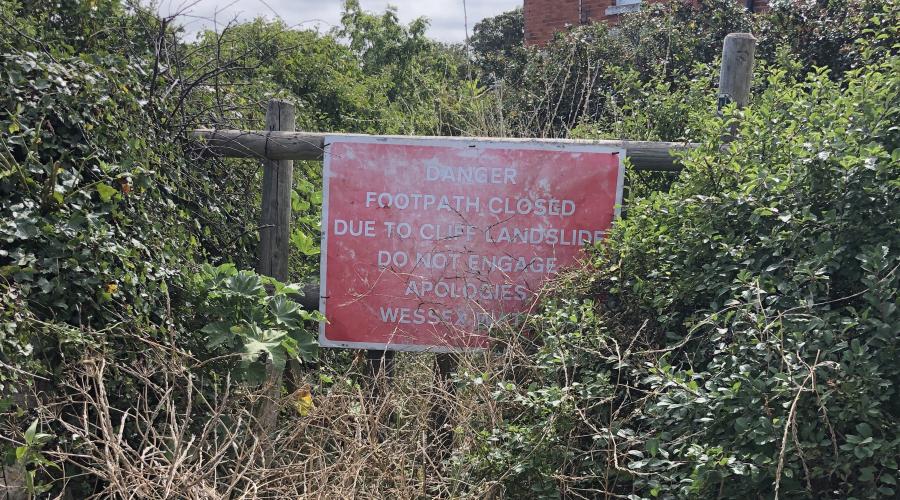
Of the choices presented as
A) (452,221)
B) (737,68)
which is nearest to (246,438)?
(452,221)

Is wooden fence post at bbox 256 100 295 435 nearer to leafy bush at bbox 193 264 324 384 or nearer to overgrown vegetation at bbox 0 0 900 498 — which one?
overgrown vegetation at bbox 0 0 900 498

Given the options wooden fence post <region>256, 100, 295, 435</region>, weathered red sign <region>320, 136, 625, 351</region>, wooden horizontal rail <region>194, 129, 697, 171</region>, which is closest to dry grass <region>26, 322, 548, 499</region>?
weathered red sign <region>320, 136, 625, 351</region>

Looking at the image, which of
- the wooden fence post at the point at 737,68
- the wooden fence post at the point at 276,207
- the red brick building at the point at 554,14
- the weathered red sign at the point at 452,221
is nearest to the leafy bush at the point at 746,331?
the weathered red sign at the point at 452,221

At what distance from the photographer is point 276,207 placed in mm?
4145

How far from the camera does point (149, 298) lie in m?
3.20

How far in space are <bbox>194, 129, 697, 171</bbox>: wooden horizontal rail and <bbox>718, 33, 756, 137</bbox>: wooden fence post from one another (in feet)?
1.47

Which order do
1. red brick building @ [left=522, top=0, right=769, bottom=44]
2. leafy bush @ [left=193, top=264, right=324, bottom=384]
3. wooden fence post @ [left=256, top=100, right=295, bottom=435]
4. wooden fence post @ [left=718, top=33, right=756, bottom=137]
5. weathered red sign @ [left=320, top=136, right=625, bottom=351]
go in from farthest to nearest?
red brick building @ [left=522, top=0, right=769, bottom=44]
wooden fence post @ [left=256, top=100, right=295, bottom=435]
wooden fence post @ [left=718, top=33, right=756, bottom=137]
weathered red sign @ [left=320, top=136, right=625, bottom=351]
leafy bush @ [left=193, top=264, right=324, bottom=384]

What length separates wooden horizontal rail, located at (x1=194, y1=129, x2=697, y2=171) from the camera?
389 cm

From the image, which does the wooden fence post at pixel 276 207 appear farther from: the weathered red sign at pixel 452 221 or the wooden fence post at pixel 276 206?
the weathered red sign at pixel 452 221

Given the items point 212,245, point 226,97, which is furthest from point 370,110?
point 212,245

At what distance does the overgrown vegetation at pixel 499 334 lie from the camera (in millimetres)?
2459

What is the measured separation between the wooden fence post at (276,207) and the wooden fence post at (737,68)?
2.29 meters

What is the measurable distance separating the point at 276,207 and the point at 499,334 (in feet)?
4.58

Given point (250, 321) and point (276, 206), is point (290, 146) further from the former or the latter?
point (250, 321)
